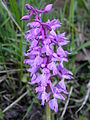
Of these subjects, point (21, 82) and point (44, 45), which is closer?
point (44, 45)

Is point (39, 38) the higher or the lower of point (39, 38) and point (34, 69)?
the higher

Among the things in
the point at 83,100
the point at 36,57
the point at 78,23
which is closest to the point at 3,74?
the point at 83,100

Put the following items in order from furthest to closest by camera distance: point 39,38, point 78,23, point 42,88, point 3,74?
1. point 78,23
2. point 3,74
3. point 42,88
4. point 39,38

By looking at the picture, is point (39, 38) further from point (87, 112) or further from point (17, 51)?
point (87, 112)

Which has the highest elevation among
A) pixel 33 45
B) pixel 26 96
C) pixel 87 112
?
pixel 33 45

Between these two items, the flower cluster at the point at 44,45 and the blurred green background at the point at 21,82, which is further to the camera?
the blurred green background at the point at 21,82

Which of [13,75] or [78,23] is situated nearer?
[13,75]

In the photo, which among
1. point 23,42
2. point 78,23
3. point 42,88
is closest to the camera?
point 42,88

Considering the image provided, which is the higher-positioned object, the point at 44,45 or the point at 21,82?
the point at 44,45

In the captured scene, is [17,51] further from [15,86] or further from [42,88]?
[42,88]

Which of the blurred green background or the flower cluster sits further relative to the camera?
the blurred green background
